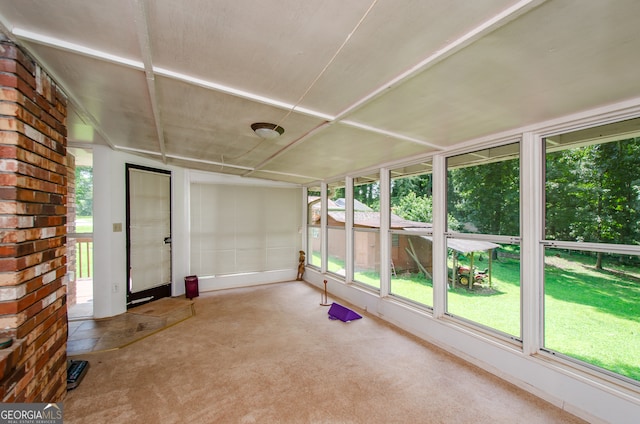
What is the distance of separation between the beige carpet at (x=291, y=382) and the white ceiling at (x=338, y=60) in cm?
237

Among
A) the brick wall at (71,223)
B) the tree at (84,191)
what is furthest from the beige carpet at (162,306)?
the tree at (84,191)

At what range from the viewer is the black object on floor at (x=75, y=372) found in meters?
2.27

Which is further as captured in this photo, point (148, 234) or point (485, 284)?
point (148, 234)

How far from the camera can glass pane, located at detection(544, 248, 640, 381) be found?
1.96 meters

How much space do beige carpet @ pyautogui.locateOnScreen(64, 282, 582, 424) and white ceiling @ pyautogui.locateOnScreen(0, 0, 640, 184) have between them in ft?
7.78

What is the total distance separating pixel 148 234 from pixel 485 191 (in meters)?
5.10

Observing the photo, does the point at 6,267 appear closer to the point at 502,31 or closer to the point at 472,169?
the point at 502,31

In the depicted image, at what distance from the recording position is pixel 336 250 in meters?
5.28

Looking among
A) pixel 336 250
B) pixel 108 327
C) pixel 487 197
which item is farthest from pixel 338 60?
pixel 108 327

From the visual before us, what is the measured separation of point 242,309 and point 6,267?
10.2 feet

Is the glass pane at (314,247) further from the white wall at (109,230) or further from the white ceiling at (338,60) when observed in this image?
the white ceiling at (338,60)

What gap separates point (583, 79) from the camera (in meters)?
1.54

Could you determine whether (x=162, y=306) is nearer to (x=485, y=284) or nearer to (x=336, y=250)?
(x=336, y=250)

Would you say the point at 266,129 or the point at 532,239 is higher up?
the point at 266,129
